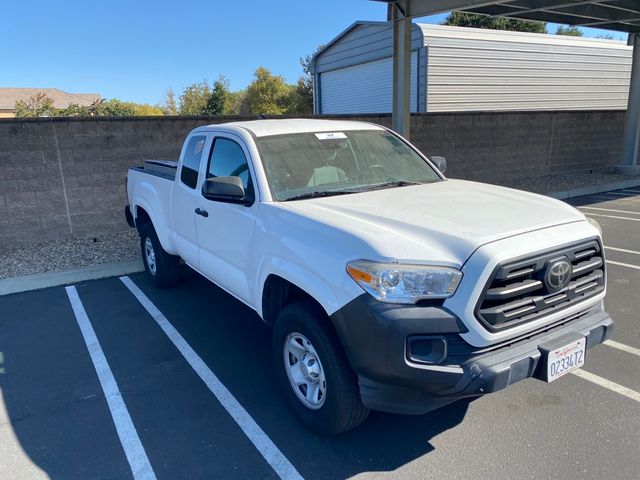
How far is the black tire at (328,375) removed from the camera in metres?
2.64

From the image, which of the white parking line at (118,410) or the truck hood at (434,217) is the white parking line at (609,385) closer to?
the truck hood at (434,217)

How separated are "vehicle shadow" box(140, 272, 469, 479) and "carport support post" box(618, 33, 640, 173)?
13.6 metres

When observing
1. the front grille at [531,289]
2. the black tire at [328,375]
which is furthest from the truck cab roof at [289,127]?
the front grille at [531,289]

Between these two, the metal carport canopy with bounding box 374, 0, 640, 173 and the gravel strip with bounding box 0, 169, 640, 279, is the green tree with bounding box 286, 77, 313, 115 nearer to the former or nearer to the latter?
the metal carport canopy with bounding box 374, 0, 640, 173

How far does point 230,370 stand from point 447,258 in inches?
86.0

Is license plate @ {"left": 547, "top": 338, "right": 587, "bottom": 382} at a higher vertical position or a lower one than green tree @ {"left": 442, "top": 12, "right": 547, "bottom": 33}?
lower

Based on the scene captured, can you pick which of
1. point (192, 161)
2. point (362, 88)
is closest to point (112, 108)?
point (362, 88)

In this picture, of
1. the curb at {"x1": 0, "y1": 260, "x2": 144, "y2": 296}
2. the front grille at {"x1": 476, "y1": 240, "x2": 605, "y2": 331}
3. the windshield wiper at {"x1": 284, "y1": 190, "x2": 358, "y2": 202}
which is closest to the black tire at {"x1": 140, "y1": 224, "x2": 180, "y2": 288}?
the curb at {"x1": 0, "y1": 260, "x2": 144, "y2": 296}

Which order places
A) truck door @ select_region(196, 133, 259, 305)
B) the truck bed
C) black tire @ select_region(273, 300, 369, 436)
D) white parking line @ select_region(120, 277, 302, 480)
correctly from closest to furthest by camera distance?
black tire @ select_region(273, 300, 369, 436)
white parking line @ select_region(120, 277, 302, 480)
truck door @ select_region(196, 133, 259, 305)
the truck bed

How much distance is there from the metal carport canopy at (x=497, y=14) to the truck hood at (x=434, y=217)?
643 cm

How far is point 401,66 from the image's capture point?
9492 millimetres

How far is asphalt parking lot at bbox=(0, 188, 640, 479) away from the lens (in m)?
2.73

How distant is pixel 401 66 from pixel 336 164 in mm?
6475

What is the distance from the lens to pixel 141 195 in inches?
227
